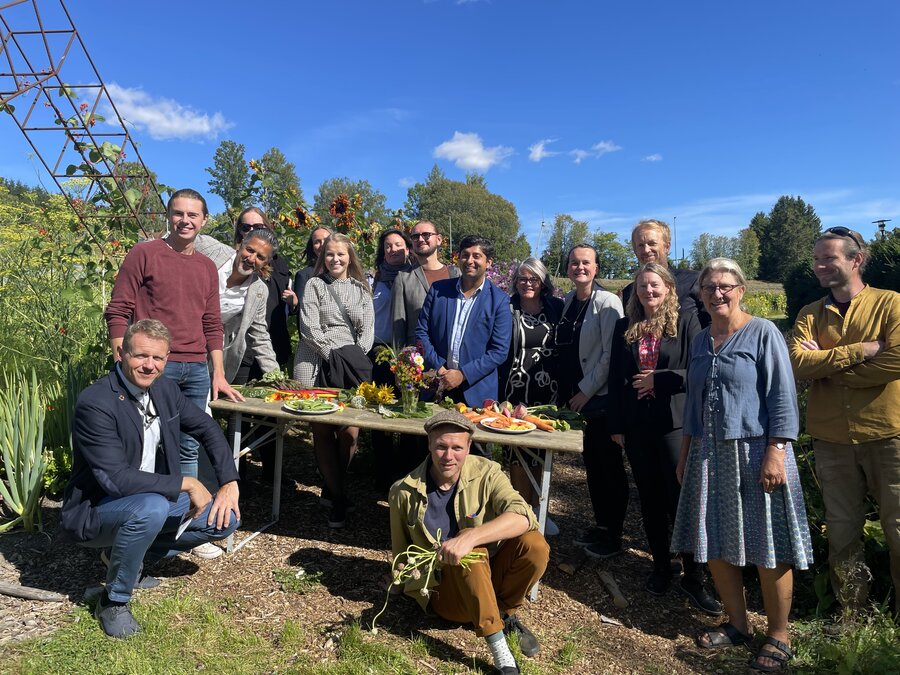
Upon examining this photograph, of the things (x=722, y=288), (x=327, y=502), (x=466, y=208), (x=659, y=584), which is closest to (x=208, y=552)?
(x=327, y=502)

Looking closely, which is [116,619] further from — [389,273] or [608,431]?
[389,273]

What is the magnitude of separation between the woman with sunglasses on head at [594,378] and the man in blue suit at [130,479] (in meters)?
2.34

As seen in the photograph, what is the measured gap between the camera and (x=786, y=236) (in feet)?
169

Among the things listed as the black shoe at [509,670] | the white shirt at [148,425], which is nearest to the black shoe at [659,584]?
the black shoe at [509,670]

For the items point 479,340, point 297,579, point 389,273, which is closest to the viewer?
point 297,579

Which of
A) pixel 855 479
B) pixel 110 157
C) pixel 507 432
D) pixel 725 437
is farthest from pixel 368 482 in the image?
pixel 110 157

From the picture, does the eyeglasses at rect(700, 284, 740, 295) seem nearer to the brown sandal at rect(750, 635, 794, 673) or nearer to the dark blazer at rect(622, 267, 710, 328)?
the dark blazer at rect(622, 267, 710, 328)

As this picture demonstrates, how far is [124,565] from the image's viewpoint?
283cm

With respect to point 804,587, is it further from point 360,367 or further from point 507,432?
point 360,367

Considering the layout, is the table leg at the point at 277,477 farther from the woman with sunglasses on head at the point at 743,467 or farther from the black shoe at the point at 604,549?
the woman with sunglasses on head at the point at 743,467

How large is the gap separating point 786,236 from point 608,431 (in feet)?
186

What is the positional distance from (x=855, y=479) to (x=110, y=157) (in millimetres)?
6658

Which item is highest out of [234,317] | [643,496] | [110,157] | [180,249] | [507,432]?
[110,157]

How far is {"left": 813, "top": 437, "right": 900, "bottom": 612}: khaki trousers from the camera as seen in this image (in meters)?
2.89
